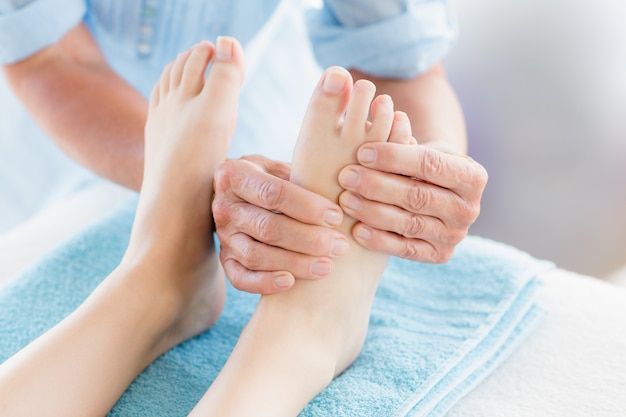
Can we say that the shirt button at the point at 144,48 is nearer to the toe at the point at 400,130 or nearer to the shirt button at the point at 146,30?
the shirt button at the point at 146,30

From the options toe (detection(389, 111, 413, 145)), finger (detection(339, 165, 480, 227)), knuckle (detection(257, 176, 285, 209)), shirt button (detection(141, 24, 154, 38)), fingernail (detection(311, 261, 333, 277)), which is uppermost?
toe (detection(389, 111, 413, 145))

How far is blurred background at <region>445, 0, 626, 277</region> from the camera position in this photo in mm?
1329

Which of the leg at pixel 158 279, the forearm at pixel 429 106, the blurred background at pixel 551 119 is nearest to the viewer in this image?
the leg at pixel 158 279

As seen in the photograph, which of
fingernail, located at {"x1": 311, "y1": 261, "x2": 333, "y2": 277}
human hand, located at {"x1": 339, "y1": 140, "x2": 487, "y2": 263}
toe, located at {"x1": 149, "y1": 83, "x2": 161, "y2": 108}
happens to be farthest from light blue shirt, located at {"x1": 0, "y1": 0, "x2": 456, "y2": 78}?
fingernail, located at {"x1": 311, "y1": 261, "x2": 333, "y2": 277}

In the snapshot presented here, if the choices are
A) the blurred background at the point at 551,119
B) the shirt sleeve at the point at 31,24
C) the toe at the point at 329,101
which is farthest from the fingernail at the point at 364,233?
the blurred background at the point at 551,119

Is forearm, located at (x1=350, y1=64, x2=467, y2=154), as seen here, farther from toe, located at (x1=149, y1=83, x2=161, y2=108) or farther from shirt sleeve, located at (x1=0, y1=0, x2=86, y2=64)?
shirt sleeve, located at (x1=0, y1=0, x2=86, y2=64)

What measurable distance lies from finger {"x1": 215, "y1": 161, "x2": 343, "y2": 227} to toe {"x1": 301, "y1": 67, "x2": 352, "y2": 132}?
6 cm

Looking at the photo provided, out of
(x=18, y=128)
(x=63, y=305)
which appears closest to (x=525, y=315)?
(x=63, y=305)

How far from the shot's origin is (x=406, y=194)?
27.0 inches

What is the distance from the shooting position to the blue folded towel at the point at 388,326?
2.24 ft

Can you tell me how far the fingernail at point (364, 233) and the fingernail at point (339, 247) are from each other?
2cm

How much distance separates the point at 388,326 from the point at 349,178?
0.25 meters

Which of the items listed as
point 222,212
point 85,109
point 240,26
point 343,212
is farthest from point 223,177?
point 240,26

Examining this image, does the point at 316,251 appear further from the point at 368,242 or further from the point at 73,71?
the point at 73,71
